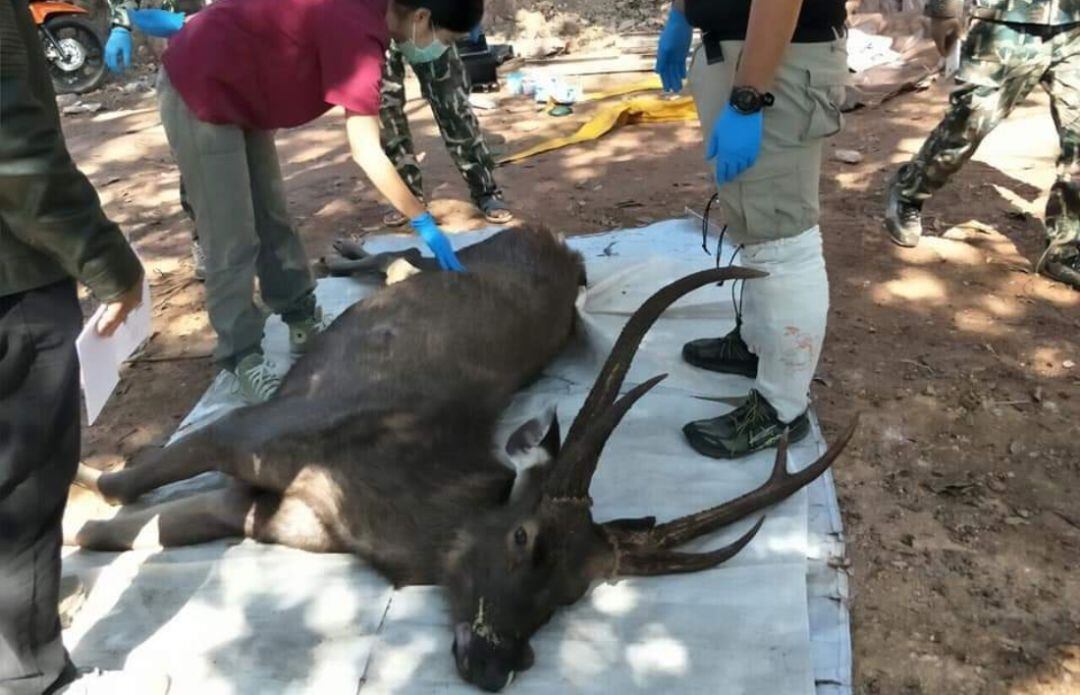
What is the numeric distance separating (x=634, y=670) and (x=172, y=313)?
2.94m

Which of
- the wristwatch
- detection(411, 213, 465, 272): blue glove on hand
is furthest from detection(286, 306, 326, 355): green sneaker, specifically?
the wristwatch

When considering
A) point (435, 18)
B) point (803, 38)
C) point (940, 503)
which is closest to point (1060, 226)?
point (940, 503)

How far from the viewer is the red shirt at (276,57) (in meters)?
3.16

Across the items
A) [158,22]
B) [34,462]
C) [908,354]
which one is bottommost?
[908,354]

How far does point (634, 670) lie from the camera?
8.47ft

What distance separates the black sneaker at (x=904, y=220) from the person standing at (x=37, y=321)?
3.81 m

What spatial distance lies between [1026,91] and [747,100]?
7.88 feet

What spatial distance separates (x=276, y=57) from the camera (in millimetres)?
3342

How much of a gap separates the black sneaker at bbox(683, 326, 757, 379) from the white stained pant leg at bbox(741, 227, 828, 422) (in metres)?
0.57

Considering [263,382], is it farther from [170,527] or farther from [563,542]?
[563,542]

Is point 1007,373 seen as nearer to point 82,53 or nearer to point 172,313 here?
point 172,313

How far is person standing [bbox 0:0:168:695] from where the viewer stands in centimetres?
185

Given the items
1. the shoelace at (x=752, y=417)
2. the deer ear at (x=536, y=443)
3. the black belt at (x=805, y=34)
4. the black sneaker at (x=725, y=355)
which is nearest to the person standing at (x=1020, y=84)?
the black sneaker at (x=725, y=355)

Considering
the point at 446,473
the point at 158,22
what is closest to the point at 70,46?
the point at 158,22
